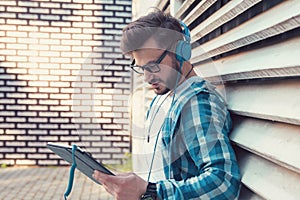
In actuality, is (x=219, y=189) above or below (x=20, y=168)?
above

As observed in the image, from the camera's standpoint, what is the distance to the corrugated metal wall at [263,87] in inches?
41.1

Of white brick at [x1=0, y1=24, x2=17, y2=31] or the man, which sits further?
white brick at [x1=0, y1=24, x2=17, y2=31]

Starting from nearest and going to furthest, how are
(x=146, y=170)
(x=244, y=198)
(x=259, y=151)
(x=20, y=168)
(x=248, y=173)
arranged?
(x=259, y=151), (x=248, y=173), (x=244, y=198), (x=146, y=170), (x=20, y=168)

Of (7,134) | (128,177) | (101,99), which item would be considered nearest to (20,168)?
(7,134)

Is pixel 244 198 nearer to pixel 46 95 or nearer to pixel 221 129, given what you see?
pixel 221 129

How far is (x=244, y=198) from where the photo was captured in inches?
57.1

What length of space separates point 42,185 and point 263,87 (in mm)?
4911

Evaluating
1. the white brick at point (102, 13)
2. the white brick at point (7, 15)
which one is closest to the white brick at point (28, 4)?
the white brick at point (7, 15)

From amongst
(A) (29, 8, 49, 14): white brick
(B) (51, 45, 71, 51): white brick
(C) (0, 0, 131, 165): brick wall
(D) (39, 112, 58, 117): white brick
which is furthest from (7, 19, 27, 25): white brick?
(D) (39, 112, 58, 117): white brick

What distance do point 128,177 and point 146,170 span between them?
0.37 metres

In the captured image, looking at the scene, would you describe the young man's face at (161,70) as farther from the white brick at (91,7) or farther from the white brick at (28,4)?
the white brick at (28,4)

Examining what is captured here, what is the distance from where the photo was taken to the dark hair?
1435 mm

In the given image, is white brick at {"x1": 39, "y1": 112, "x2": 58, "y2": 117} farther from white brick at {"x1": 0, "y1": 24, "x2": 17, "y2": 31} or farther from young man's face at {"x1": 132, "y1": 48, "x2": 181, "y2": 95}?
young man's face at {"x1": 132, "y1": 48, "x2": 181, "y2": 95}

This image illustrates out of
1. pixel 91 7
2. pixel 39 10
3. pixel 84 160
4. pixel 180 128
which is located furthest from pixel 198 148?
pixel 39 10
